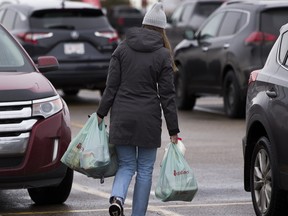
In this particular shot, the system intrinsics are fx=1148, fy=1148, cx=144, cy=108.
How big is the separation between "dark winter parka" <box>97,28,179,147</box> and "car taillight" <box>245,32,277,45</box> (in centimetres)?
799

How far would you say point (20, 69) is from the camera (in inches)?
383

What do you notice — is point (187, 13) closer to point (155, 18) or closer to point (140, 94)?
point (155, 18)

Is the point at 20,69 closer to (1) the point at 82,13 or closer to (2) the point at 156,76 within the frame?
(2) the point at 156,76

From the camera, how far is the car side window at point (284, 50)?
8.65m

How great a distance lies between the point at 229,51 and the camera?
54.0ft

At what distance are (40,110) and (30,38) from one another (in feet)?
31.1

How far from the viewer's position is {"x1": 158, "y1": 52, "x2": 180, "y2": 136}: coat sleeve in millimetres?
8031

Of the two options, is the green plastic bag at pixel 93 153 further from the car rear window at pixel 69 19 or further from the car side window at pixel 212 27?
the car rear window at pixel 69 19

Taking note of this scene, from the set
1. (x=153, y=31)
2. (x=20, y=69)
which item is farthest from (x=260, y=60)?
(x=153, y=31)

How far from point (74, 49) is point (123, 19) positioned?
1172 inches

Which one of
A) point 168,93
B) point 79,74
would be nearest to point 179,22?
point 79,74

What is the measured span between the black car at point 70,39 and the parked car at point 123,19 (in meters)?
26.0

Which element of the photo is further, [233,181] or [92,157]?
[233,181]

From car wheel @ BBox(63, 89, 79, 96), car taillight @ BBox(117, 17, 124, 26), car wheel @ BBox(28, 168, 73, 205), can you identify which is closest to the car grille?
car wheel @ BBox(28, 168, 73, 205)
